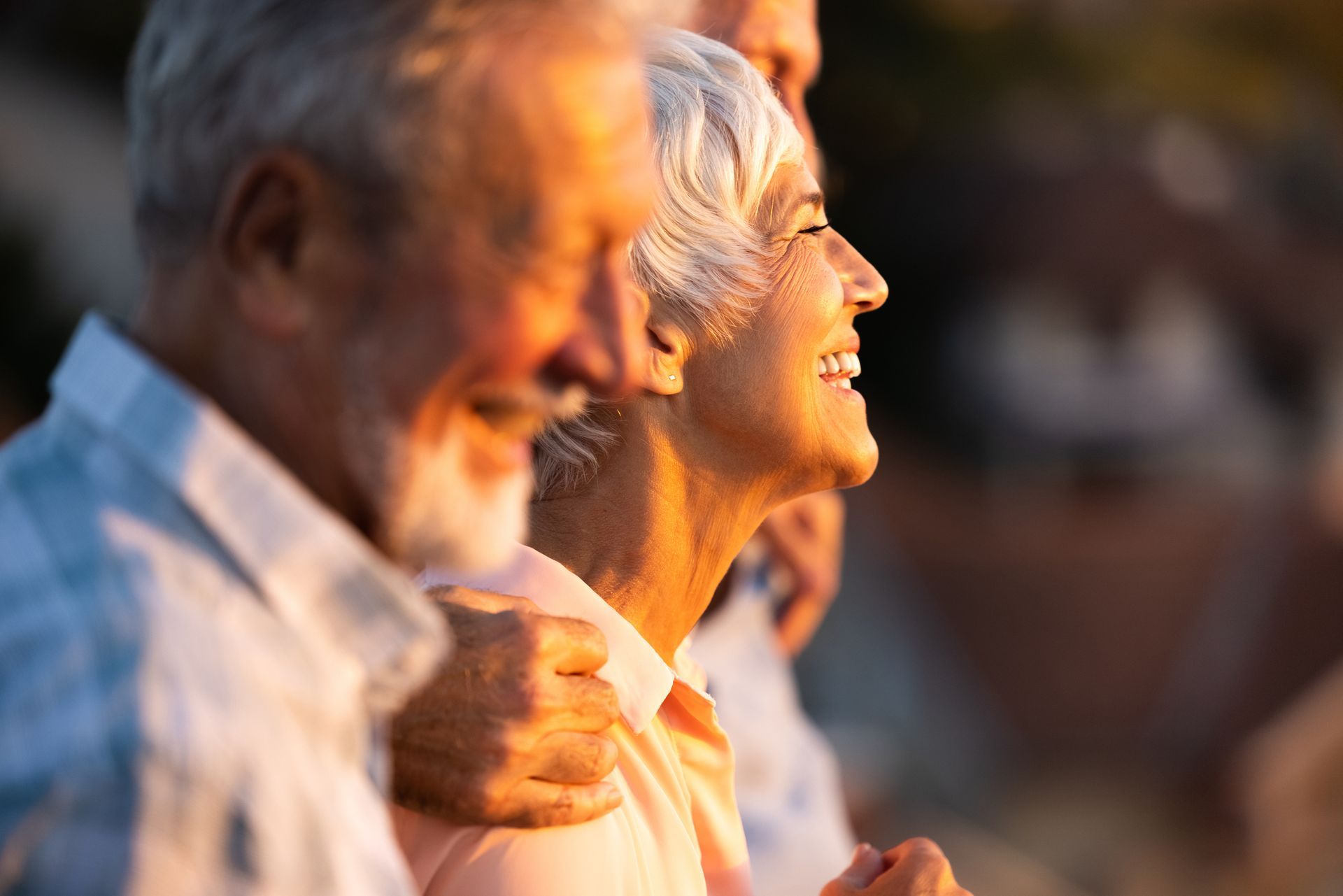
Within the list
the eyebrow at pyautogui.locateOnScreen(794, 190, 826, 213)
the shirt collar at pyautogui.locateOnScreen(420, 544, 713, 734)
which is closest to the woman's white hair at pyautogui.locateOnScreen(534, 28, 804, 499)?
the eyebrow at pyautogui.locateOnScreen(794, 190, 826, 213)

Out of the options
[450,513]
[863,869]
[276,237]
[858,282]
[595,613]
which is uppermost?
[276,237]

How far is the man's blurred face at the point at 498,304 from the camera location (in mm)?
1530

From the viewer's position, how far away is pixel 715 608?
5.09 meters

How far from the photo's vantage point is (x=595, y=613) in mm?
2584

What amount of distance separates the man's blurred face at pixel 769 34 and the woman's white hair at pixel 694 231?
107 cm

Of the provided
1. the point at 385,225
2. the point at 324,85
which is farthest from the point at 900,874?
the point at 324,85

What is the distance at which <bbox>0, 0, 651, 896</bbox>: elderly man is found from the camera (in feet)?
4.26

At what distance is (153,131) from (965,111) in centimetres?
2547

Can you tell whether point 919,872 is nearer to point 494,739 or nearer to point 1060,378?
point 494,739

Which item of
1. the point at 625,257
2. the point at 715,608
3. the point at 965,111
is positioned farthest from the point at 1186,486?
the point at 625,257

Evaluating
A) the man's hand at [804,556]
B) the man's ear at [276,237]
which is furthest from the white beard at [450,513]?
the man's hand at [804,556]

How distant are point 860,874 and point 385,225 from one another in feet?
5.63

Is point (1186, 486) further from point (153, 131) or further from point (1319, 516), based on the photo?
point (153, 131)

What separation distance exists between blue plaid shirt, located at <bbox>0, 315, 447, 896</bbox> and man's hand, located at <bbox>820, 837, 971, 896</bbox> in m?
1.35
